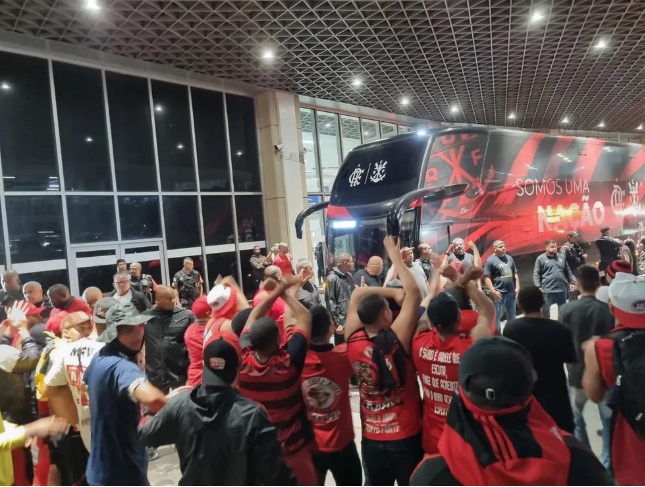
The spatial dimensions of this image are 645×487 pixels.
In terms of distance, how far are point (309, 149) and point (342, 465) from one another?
509 inches

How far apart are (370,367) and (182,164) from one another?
1033 cm

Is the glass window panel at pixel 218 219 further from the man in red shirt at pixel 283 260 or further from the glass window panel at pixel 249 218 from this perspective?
the man in red shirt at pixel 283 260

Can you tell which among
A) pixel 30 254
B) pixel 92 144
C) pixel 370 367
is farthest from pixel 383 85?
pixel 370 367

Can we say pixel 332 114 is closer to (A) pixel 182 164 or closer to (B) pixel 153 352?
(A) pixel 182 164

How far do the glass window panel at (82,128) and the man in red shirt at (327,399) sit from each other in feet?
29.2

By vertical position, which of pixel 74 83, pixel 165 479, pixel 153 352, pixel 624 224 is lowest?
pixel 165 479

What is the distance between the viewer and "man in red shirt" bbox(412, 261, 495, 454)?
7.41ft

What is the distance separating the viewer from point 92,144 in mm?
9961

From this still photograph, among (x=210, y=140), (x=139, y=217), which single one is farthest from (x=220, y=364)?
(x=210, y=140)

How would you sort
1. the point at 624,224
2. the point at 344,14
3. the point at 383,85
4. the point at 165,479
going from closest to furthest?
the point at 165,479 → the point at 344,14 → the point at 624,224 → the point at 383,85

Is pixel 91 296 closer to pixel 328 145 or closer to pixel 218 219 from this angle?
pixel 218 219

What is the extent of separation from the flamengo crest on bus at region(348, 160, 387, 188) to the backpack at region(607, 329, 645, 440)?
220 inches

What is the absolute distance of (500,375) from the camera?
51.1 inches

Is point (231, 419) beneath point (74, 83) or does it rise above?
beneath
